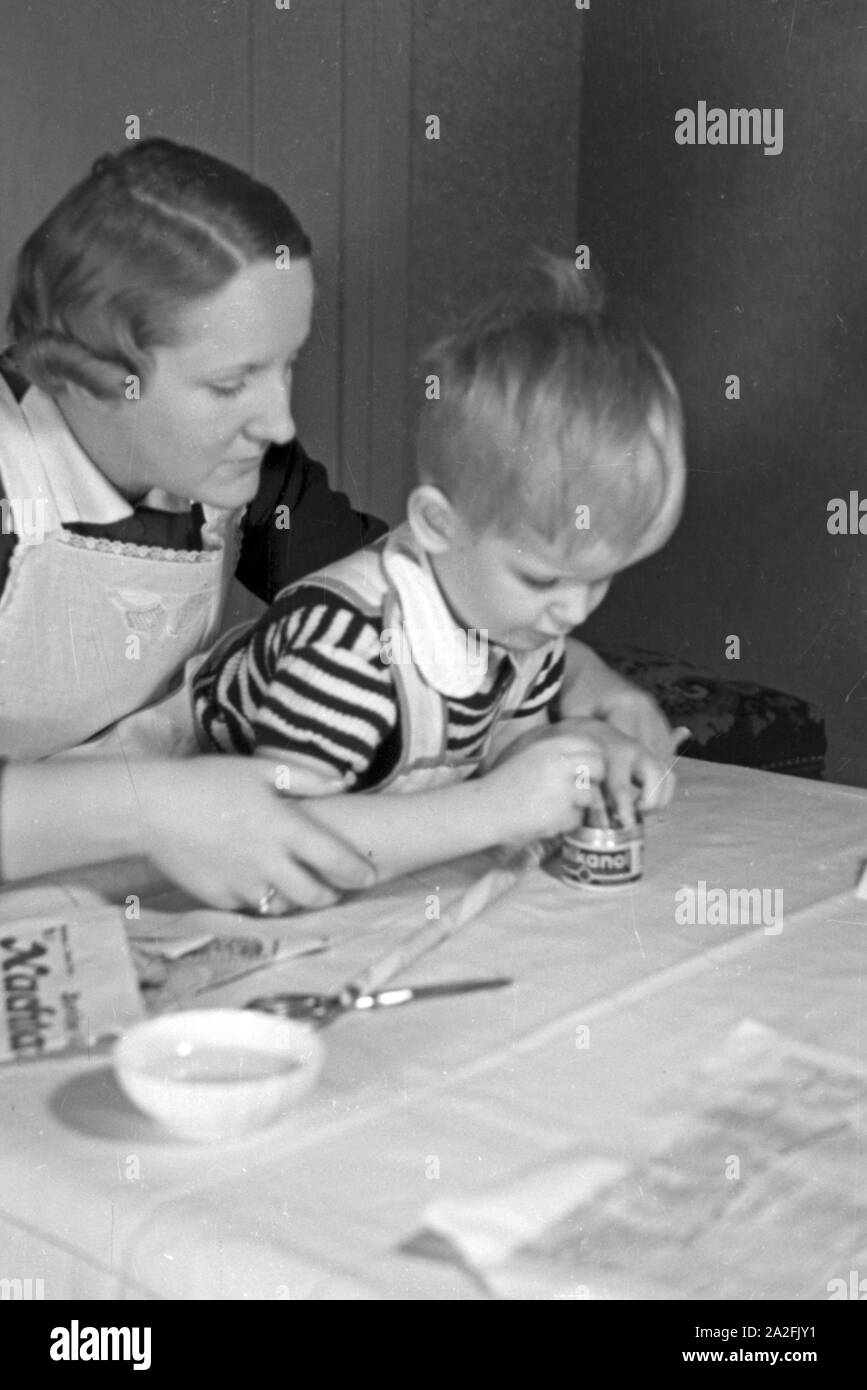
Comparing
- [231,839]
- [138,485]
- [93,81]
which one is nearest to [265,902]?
[231,839]

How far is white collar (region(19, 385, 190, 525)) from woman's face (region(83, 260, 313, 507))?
12mm

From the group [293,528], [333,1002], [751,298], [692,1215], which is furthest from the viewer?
[751,298]

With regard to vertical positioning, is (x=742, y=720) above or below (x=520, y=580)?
below

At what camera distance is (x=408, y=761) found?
0.83 meters

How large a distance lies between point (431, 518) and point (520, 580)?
0.06m

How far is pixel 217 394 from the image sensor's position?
0.72m

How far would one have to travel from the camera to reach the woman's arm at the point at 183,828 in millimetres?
665

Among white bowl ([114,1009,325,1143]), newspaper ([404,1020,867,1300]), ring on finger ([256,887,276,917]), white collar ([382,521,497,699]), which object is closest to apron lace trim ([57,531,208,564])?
white collar ([382,521,497,699])

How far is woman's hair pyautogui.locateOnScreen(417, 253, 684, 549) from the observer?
0.73 m

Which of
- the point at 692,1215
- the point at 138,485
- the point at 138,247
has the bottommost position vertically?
the point at 692,1215

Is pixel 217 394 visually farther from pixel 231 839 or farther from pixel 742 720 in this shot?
pixel 742 720

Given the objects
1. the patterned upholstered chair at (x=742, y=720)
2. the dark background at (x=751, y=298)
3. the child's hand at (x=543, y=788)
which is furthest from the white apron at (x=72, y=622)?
the patterned upholstered chair at (x=742, y=720)

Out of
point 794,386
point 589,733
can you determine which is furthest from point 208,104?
point 794,386

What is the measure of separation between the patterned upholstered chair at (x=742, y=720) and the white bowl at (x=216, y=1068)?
72 centimetres
